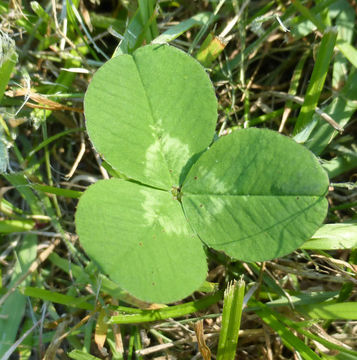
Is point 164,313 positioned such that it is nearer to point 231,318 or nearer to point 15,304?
point 231,318

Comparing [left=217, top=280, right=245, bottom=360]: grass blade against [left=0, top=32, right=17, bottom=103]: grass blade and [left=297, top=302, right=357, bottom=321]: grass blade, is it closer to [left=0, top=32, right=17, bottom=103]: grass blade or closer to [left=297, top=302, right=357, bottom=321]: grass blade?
[left=297, top=302, right=357, bottom=321]: grass blade

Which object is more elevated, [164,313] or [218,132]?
[218,132]

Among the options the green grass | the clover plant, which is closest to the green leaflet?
the clover plant

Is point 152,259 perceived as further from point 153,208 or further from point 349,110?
point 349,110

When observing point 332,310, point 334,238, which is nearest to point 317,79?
point 334,238

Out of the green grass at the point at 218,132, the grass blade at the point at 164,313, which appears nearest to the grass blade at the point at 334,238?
the green grass at the point at 218,132

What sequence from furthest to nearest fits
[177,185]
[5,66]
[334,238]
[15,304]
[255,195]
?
[15,304] → [5,66] → [334,238] → [177,185] → [255,195]

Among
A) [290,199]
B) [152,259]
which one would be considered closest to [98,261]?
[152,259]
